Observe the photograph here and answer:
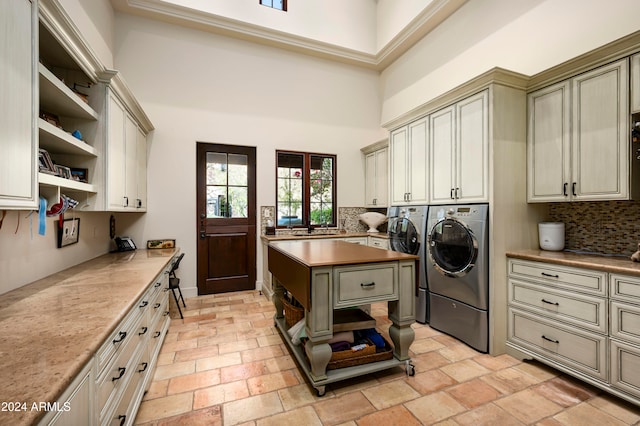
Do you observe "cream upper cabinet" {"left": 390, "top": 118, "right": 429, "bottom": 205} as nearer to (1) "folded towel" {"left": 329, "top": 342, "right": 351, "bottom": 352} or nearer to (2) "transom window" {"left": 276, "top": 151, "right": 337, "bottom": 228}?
(2) "transom window" {"left": 276, "top": 151, "right": 337, "bottom": 228}

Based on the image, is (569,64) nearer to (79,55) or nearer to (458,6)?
(458,6)

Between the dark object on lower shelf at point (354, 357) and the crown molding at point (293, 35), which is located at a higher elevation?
the crown molding at point (293, 35)

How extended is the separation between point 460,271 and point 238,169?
3.43 m

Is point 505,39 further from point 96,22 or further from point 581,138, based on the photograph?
point 96,22

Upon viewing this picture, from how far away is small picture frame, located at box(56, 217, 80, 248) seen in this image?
218 cm

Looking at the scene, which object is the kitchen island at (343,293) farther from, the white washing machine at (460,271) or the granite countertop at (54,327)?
the granite countertop at (54,327)

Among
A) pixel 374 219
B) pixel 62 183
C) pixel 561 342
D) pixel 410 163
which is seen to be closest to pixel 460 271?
pixel 561 342

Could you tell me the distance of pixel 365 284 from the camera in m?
1.94

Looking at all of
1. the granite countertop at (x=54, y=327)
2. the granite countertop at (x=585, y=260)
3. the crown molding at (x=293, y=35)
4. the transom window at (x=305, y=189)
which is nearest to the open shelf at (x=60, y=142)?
the granite countertop at (x=54, y=327)

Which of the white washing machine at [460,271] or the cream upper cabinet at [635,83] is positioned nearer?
the cream upper cabinet at [635,83]

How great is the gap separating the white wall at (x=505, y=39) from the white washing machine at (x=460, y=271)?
1755 millimetres

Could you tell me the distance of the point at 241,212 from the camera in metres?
4.41

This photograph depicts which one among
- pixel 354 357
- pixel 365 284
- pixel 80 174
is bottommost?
pixel 354 357

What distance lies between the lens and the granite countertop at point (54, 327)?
0.76 metres
